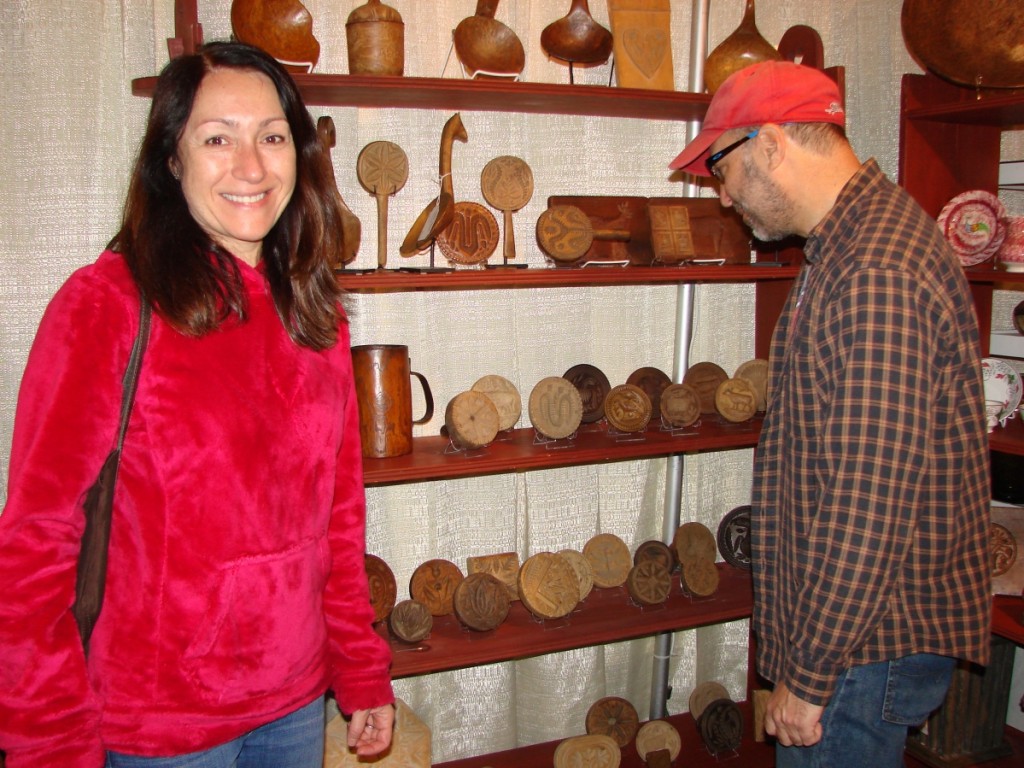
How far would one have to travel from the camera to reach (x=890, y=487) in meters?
1.39

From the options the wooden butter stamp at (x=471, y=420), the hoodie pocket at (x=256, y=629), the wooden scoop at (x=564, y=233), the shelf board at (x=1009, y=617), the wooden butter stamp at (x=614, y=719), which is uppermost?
the wooden scoop at (x=564, y=233)

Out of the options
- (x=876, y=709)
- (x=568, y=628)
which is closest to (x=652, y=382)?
(x=568, y=628)

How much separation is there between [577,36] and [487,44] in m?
0.28

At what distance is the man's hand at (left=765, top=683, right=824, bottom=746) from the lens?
150 cm

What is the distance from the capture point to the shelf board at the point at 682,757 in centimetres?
261

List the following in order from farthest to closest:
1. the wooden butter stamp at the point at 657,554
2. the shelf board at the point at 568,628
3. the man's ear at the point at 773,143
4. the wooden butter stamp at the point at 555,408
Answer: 1. the wooden butter stamp at the point at 657,554
2. the wooden butter stamp at the point at 555,408
3. the shelf board at the point at 568,628
4. the man's ear at the point at 773,143

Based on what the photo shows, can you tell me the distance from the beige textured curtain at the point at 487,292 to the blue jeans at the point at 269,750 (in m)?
1.15

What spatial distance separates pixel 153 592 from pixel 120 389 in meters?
0.29

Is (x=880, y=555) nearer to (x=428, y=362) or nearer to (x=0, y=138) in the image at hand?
(x=428, y=362)

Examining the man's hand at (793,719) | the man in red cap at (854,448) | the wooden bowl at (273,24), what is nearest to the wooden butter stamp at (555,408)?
the man in red cap at (854,448)

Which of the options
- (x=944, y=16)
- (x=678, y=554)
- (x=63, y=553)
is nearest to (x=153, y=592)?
→ (x=63, y=553)

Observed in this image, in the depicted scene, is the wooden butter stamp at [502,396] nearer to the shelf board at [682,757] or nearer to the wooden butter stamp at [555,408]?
the wooden butter stamp at [555,408]

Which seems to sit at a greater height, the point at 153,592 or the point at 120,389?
the point at 120,389

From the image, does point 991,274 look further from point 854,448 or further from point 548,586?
point 548,586
